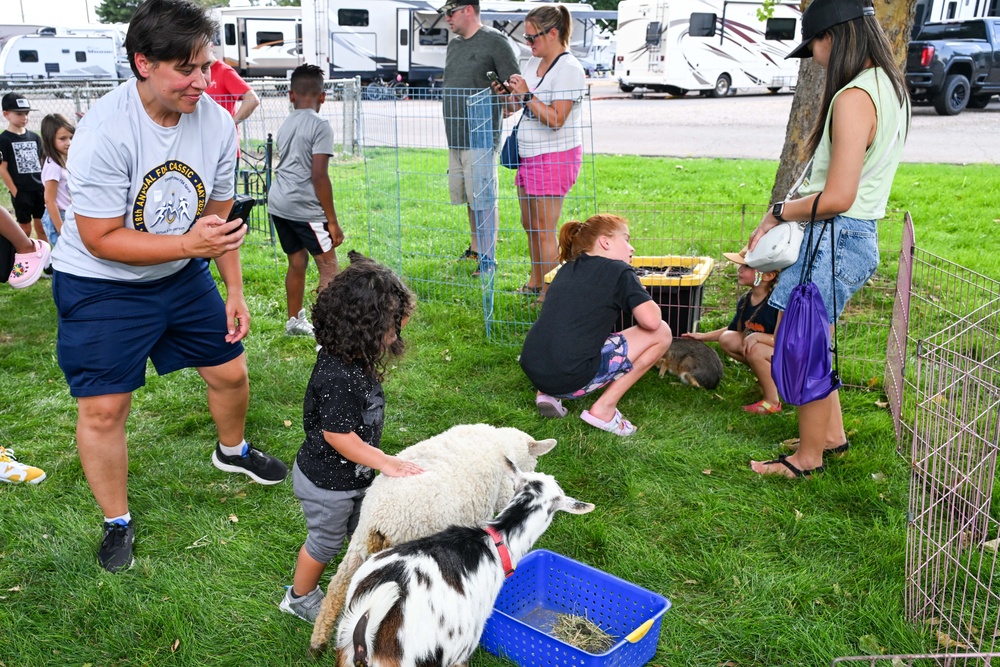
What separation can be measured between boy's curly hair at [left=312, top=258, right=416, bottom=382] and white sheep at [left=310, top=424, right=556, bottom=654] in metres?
0.41

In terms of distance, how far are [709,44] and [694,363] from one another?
69.8ft

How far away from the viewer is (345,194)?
10398mm

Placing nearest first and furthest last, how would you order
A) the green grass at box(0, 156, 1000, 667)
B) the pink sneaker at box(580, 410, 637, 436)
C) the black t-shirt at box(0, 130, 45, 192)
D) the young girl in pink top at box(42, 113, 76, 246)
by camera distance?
the green grass at box(0, 156, 1000, 667) < the pink sneaker at box(580, 410, 637, 436) < the young girl in pink top at box(42, 113, 76, 246) < the black t-shirt at box(0, 130, 45, 192)

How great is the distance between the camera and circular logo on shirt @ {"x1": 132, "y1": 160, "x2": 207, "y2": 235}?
301 cm

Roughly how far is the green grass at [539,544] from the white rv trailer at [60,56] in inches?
1048

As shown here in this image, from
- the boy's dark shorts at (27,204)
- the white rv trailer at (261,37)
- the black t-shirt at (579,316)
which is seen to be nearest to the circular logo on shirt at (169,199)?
the black t-shirt at (579,316)

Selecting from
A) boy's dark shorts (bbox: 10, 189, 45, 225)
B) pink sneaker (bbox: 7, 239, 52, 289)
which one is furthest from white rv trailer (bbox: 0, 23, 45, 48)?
pink sneaker (bbox: 7, 239, 52, 289)

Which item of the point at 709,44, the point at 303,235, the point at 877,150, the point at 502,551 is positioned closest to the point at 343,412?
the point at 502,551

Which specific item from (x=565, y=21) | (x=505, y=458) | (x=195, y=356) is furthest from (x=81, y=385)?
(x=565, y=21)

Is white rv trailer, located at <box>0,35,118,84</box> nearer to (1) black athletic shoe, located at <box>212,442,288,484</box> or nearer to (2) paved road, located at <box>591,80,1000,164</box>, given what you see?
(2) paved road, located at <box>591,80,1000,164</box>

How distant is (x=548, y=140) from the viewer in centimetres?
609

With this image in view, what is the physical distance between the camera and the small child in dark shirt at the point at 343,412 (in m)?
2.82

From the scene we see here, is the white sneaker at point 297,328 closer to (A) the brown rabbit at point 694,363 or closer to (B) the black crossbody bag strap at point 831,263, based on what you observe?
(A) the brown rabbit at point 694,363

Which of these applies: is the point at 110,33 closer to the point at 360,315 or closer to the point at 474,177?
the point at 474,177
